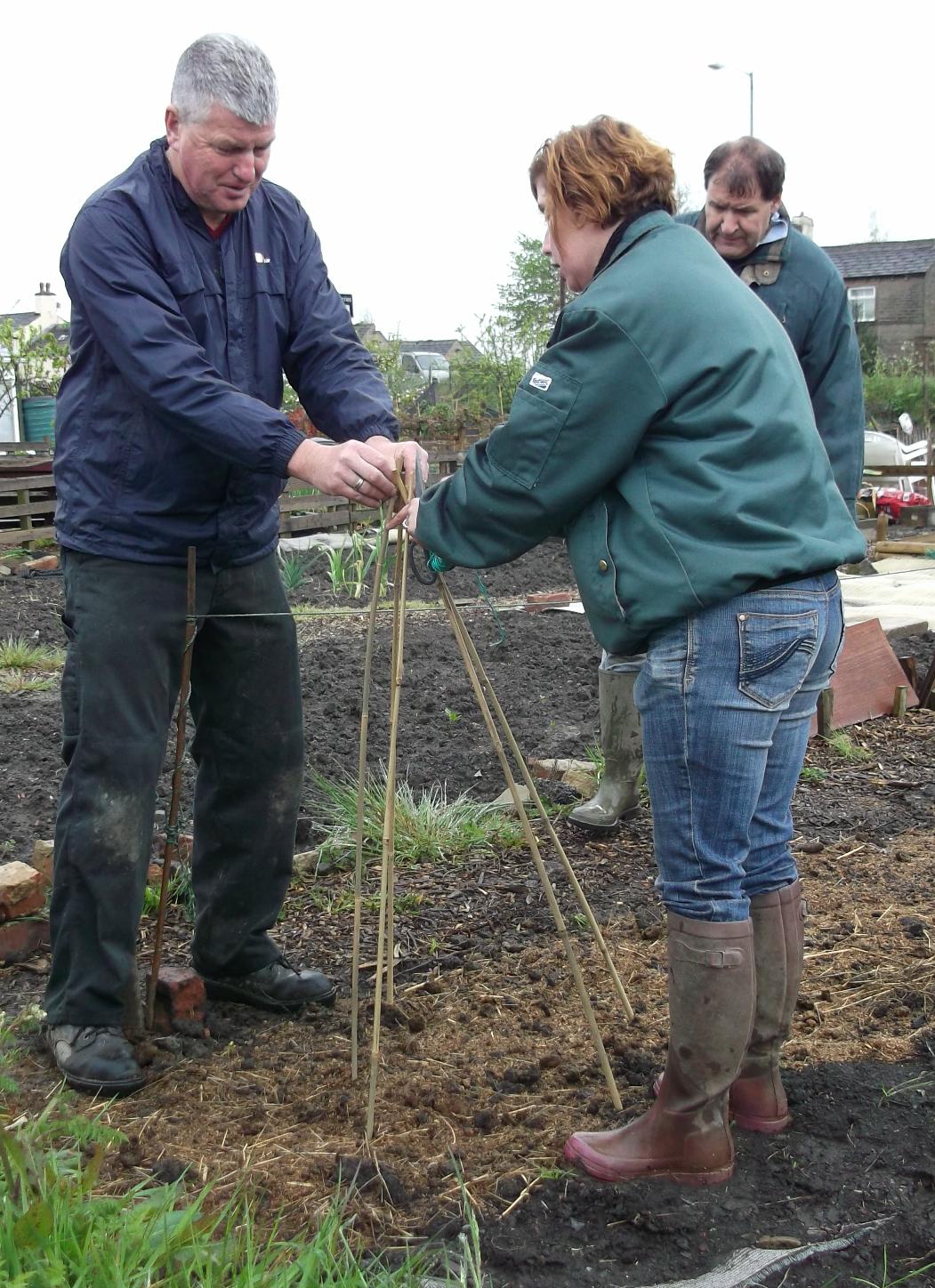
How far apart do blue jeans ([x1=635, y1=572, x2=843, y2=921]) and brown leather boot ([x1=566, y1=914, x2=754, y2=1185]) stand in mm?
59

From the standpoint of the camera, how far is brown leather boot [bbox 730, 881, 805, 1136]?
2602 millimetres

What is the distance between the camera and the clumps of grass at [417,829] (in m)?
4.45

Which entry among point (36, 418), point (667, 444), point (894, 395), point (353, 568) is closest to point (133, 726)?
point (667, 444)

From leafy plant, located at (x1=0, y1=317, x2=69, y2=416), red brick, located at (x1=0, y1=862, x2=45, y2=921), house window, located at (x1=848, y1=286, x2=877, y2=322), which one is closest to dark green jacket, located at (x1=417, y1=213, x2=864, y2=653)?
red brick, located at (x1=0, y1=862, x2=45, y2=921)

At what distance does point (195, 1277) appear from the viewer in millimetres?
2070

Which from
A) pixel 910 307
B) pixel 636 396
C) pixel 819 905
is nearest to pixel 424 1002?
pixel 819 905

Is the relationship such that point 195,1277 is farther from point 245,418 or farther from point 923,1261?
point 245,418

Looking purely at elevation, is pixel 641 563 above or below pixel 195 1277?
above

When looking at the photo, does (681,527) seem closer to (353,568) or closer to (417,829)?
(417,829)

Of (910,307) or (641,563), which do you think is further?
(910,307)

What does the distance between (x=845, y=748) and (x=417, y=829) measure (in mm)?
2020

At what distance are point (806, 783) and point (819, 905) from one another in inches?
51.8

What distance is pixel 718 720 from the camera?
7.66 ft

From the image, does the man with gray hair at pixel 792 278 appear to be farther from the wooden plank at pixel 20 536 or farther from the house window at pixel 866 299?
the house window at pixel 866 299
